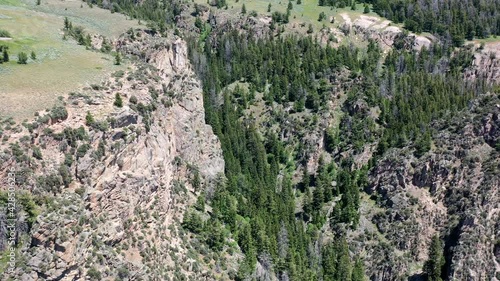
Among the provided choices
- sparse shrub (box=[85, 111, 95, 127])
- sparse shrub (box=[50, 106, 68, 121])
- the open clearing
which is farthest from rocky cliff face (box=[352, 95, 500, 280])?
sparse shrub (box=[50, 106, 68, 121])

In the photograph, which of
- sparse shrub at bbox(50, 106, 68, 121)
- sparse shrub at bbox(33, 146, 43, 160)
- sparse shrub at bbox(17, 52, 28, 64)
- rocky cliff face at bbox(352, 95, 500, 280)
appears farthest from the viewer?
rocky cliff face at bbox(352, 95, 500, 280)

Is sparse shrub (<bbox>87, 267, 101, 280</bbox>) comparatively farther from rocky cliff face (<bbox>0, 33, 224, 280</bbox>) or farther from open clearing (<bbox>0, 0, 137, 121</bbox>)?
open clearing (<bbox>0, 0, 137, 121</bbox>)

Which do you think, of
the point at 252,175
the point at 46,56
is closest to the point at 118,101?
the point at 46,56

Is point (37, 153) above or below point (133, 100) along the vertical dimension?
below

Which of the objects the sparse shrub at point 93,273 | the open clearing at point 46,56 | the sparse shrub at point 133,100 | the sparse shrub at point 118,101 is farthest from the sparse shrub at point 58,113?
the sparse shrub at point 93,273

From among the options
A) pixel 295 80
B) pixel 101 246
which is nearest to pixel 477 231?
pixel 295 80

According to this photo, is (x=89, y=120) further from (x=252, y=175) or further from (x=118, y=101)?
(x=252, y=175)
